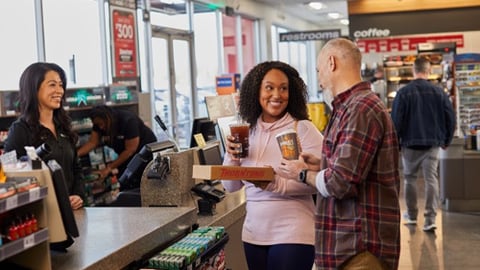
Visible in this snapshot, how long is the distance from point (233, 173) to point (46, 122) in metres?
1.39

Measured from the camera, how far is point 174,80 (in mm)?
10430

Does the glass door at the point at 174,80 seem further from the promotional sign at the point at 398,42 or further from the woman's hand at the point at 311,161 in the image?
the woman's hand at the point at 311,161

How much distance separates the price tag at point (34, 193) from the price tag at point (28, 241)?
0.10 m

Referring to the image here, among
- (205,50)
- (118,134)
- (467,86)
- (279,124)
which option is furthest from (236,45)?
(279,124)

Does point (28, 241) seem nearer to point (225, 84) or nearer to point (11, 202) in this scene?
point (11, 202)

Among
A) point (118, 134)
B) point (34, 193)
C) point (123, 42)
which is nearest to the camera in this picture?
point (34, 193)

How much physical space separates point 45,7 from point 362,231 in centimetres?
587

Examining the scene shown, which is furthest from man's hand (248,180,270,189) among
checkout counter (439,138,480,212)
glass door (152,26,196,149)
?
glass door (152,26,196,149)

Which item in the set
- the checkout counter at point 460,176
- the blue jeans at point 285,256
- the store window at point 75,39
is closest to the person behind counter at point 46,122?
the blue jeans at point 285,256

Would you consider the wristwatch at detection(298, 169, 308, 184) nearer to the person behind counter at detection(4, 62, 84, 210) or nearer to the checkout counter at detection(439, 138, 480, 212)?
the person behind counter at detection(4, 62, 84, 210)

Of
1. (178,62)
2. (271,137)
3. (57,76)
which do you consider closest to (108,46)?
(178,62)

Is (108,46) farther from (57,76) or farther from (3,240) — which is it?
(3,240)

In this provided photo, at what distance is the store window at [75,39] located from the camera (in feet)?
23.7

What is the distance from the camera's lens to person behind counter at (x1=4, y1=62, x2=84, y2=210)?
10.8 feet
